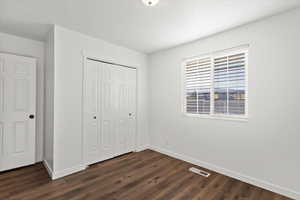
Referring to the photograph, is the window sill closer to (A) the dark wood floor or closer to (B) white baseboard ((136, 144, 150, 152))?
(A) the dark wood floor

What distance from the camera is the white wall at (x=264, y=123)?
192cm

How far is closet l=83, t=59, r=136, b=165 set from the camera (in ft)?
9.23

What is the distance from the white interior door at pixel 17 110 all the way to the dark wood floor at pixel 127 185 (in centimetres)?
26

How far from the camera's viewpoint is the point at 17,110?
2.66m

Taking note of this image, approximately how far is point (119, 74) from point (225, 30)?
2259 millimetres

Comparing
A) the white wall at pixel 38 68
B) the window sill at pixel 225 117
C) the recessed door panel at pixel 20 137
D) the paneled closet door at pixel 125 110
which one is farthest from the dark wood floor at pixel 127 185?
the window sill at pixel 225 117

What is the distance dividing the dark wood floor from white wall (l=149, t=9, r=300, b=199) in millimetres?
272

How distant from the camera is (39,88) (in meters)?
2.99

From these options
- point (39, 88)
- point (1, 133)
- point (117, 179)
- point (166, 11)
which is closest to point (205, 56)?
point (166, 11)

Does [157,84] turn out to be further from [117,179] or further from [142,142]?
[117,179]

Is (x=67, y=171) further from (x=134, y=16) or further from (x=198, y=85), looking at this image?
(x=198, y=85)

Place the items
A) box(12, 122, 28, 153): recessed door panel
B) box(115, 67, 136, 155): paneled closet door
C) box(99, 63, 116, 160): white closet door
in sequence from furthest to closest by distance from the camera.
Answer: box(115, 67, 136, 155): paneled closet door
box(99, 63, 116, 160): white closet door
box(12, 122, 28, 153): recessed door panel

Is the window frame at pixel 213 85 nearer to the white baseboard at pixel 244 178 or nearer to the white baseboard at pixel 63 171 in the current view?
the white baseboard at pixel 244 178

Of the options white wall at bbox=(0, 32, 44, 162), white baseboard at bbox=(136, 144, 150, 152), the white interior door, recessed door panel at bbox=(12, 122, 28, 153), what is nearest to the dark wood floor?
the white interior door
